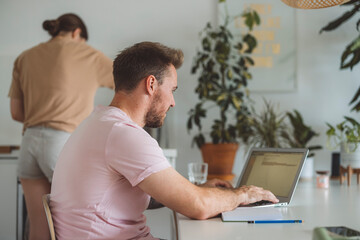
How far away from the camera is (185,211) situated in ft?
4.40

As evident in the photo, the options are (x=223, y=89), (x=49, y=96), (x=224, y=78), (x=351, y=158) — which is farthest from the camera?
(x=224, y=78)

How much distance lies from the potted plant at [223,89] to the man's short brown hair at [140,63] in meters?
1.68

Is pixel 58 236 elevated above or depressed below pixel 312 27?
below

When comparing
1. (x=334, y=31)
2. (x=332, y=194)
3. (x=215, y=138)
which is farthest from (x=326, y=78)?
(x=332, y=194)

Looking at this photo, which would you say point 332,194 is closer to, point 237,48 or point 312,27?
point 237,48

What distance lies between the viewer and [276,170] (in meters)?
1.81

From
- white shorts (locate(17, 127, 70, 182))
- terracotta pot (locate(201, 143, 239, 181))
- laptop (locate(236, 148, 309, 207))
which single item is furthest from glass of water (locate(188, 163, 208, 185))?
terracotta pot (locate(201, 143, 239, 181))

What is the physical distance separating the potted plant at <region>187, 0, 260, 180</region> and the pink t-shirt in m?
1.82

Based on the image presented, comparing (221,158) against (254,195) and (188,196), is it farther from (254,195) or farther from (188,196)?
(188,196)

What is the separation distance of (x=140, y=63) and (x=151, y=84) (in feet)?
0.26

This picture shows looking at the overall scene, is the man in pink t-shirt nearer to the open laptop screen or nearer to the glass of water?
the open laptop screen

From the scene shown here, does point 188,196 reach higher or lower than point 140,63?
lower

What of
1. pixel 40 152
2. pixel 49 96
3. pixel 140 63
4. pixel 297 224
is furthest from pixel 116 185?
pixel 49 96

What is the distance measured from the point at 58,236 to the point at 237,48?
236 centimetres
